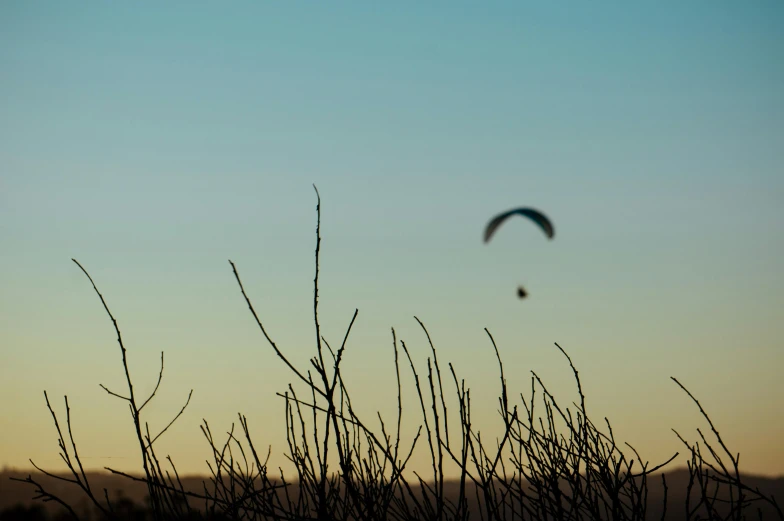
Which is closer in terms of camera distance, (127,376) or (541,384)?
(127,376)

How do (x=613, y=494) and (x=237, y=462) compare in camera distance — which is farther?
(x=237, y=462)

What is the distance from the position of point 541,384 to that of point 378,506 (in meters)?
1.47

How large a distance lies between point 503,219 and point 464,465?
23.5 ft

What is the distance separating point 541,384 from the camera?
5227 millimetres

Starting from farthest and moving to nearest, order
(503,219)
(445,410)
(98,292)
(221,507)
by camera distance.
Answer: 1. (503,219)
2. (221,507)
3. (445,410)
4. (98,292)

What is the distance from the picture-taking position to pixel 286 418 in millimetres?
4621

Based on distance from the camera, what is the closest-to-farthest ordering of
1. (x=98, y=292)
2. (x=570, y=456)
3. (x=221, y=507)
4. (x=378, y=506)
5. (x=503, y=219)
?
(x=98, y=292) → (x=378, y=506) → (x=221, y=507) → (x=570, y=456) → (x=503, y=219)

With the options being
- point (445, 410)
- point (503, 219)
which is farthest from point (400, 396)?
Answer: point (503, 219)

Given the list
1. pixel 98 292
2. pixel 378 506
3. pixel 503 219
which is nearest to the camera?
pixel 98 292

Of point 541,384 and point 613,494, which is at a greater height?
point 541,384

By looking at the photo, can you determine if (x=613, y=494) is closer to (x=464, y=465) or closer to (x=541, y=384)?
(x=541, y=384)

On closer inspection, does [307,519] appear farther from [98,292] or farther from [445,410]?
[98,292]

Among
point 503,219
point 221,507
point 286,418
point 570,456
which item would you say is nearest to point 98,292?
point 286,418

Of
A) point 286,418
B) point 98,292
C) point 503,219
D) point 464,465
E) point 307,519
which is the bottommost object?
point 307,519
